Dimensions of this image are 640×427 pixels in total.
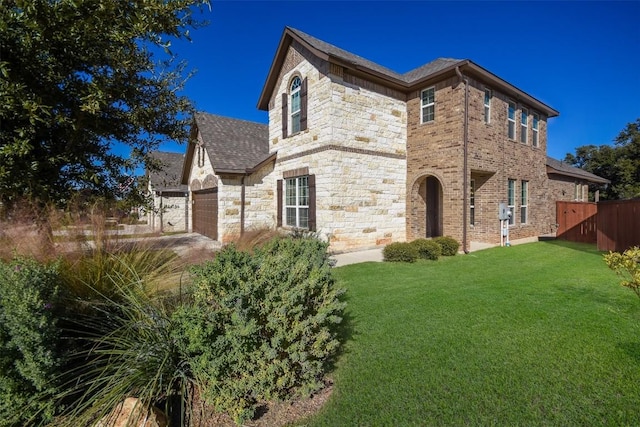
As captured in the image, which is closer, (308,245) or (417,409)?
(417,409)

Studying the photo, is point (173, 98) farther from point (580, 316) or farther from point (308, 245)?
point (580, 316)

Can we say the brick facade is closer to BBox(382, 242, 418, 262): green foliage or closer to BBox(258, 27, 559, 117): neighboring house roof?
BBox(258, 27, 559, 117): neighboring house roof

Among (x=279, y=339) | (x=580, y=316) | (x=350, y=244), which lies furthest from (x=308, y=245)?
(x=350, y=244)

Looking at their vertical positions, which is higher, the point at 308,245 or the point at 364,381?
the point at 308,245

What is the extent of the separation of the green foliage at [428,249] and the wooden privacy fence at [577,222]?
26.3 ft

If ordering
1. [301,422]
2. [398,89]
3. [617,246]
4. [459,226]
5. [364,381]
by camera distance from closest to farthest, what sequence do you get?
[301,422]
[364,381]
[617,246]
[459,226]
[398,89]

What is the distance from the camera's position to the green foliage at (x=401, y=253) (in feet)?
28.7

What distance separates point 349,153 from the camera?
10164mm

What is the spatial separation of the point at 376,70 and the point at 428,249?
6657 mm

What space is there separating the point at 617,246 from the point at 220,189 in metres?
14.5

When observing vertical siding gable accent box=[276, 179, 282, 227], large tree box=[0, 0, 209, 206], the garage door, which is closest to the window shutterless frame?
vertical siding gable accent box=[276, 179, 282, 227]

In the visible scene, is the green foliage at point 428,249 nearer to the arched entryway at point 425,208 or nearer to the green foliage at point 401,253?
the green foliage at point 401,253

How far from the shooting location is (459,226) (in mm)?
10430

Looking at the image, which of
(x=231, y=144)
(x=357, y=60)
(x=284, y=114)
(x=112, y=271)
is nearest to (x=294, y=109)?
(x=284, y=114)
